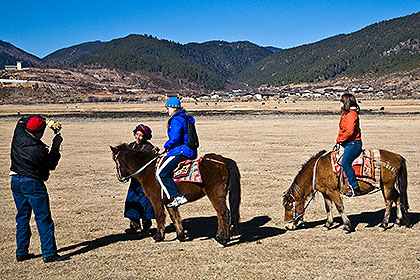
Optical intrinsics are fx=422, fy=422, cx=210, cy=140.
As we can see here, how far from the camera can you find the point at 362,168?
7.90 metres

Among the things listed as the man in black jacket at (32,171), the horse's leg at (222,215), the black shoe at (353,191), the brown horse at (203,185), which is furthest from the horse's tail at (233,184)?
the man in black jacket at (32,171)

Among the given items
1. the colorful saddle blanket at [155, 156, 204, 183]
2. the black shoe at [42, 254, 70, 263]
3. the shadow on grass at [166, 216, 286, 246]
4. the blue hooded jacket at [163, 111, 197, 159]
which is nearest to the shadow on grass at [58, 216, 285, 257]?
the shadow on grass at [166, 216, 286, 246]

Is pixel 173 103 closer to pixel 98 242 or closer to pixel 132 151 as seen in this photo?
pixel 132 151

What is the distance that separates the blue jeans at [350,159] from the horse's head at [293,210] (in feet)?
3.22

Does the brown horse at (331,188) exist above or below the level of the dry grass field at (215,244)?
above

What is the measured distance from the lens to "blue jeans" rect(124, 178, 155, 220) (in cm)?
793

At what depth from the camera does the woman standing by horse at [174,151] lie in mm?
7023

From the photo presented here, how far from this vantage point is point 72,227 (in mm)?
8641

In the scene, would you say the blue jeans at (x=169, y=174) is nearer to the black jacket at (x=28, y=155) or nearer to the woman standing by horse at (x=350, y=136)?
the black jacket at (x=28, y=155)

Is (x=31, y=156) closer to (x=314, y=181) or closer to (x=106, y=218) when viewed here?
(x=106, y=218)

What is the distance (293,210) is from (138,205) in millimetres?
2982

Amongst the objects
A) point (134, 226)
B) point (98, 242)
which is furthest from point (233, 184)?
point (98, 242)

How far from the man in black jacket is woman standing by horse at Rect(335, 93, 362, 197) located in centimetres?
497

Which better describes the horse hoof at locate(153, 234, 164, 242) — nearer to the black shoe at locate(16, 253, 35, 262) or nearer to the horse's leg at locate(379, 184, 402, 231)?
the black shoe at locate(16, 253, 35, 262)
